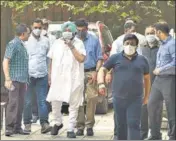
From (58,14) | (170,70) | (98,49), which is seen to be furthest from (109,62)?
(58,14)

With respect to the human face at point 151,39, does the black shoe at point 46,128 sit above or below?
below

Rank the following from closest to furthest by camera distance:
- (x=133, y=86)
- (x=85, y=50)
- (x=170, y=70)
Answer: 1. (x=133, y=86)
2. (x=170, y=70)
3. (x=85, y=50)

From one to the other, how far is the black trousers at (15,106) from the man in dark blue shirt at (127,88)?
7.07 ft

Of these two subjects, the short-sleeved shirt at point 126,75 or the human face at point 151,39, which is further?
the human face at point 151,39

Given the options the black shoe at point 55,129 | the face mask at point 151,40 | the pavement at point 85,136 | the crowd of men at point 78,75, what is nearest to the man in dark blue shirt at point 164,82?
the crowd of men at point 78,75

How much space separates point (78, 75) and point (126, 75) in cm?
170

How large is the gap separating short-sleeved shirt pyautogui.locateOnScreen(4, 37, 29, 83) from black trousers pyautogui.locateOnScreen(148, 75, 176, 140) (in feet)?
7.35

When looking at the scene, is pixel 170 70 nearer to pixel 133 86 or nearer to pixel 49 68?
pixel 133 86

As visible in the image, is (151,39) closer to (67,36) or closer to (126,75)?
(67,36)

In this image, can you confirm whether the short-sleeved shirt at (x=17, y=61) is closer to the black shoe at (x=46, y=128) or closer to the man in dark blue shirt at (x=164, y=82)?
the black shoe at (x=46, y=128)

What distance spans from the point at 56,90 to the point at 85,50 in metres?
0.85

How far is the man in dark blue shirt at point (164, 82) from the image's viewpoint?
31.3 ft

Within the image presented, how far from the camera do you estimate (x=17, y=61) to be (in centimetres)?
1034

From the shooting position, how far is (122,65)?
27.9 feet
